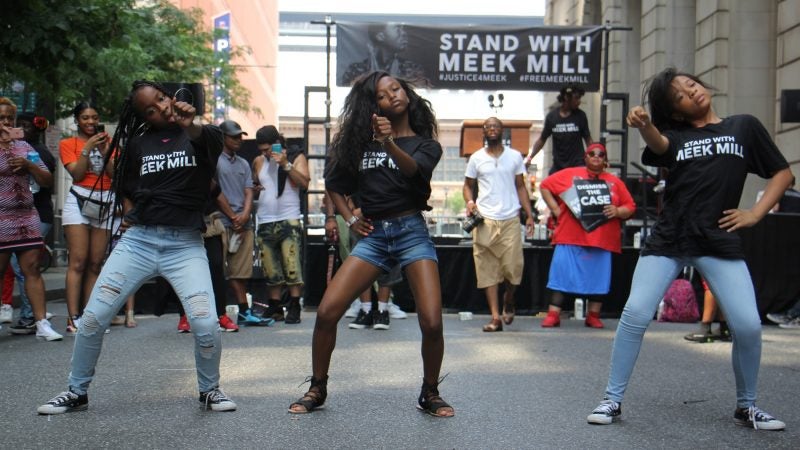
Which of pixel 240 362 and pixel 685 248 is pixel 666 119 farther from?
pixel 240 362

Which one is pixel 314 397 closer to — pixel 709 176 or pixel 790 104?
pixel 709 176

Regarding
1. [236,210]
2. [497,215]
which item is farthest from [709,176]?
[236,210]

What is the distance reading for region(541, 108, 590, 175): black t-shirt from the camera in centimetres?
1303

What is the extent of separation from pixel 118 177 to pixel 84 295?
419 cm

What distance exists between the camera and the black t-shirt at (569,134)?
13031 millimetres

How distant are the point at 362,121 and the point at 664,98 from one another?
160cm

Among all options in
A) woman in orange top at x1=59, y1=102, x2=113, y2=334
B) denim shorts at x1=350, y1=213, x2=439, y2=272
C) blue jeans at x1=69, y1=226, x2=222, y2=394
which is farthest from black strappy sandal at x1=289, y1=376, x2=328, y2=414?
woman in orange top at x1=59, y1=102, x2=113, y2=334

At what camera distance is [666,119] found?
611 cm

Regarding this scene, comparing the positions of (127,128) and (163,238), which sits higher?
(127,128)

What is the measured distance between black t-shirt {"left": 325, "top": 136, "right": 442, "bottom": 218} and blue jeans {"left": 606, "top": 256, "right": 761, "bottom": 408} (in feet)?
3.99

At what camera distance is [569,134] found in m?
13.0

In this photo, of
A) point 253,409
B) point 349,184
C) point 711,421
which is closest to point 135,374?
point 253,409

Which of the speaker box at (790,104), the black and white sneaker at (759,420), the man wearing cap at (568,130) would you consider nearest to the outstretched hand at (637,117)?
the black and white sneaker at (759,420)

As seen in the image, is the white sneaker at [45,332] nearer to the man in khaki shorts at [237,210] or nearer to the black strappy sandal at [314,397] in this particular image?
the man in khaki shorts at [237,210]
